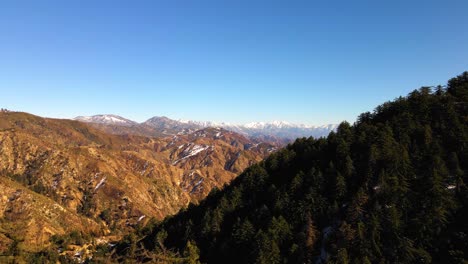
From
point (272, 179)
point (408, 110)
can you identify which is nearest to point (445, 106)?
A: point (408, 110)

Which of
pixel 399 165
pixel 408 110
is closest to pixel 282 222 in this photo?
pixel 399 165

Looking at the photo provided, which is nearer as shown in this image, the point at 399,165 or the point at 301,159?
the point at 399,165

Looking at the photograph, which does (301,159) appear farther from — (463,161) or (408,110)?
(463,161)

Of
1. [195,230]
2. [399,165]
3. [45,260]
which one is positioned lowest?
[45,260]

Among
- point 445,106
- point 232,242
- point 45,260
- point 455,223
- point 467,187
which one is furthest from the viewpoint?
point 45,260

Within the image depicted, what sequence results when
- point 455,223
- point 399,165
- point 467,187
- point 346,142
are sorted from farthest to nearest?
point 346,142 < point 399,165 < point 467,187 < point 455,223

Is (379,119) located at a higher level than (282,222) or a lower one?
higher
